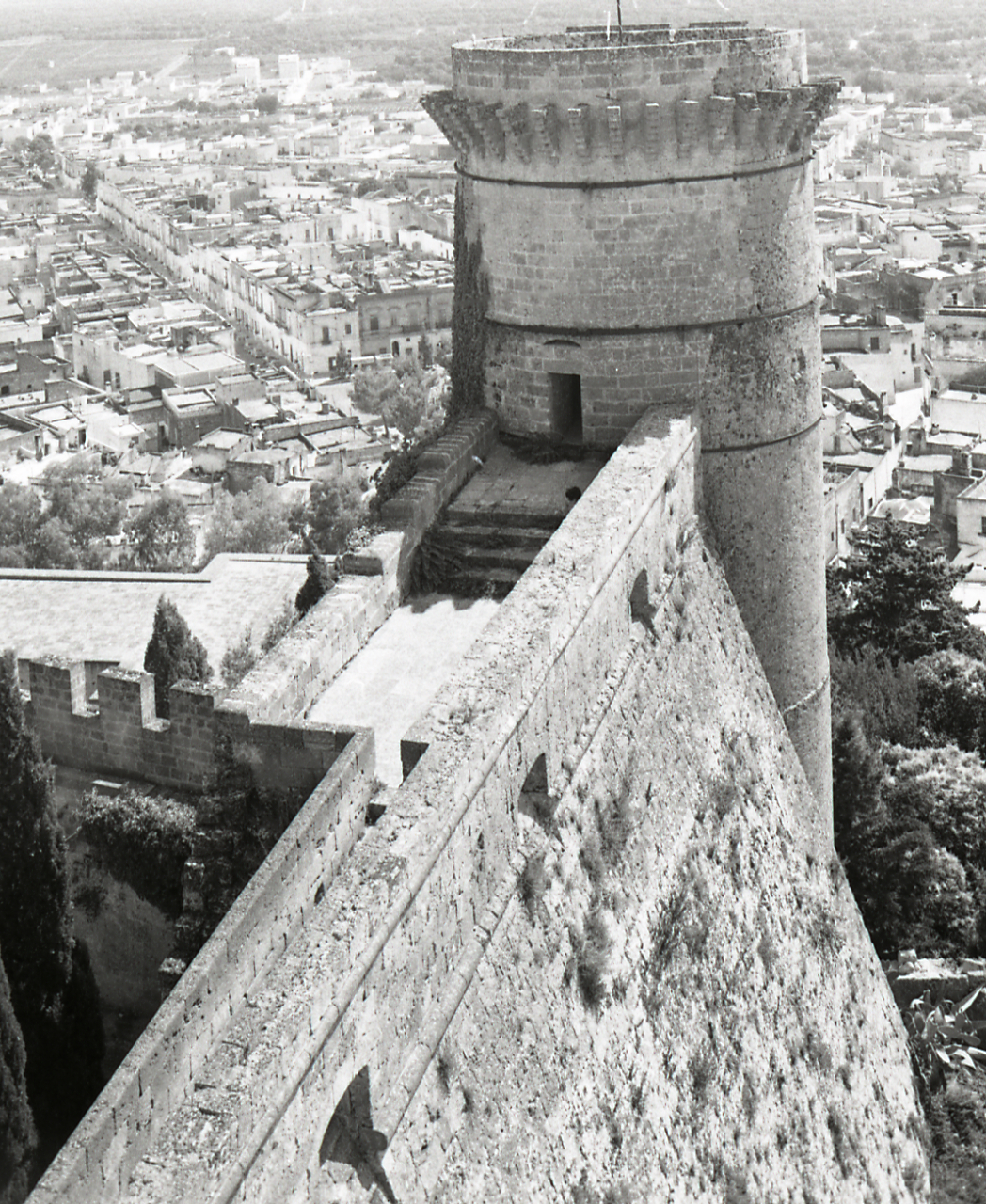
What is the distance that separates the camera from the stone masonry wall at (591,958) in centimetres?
774

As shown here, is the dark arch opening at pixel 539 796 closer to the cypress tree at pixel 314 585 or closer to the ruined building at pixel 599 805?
the ruined building at pixel 599 805

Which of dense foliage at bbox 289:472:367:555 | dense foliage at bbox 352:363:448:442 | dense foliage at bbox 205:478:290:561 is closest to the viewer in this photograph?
dense foliage at bbox 289:472:367:555

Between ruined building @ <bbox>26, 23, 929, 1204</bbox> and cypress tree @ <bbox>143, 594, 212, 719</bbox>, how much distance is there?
5970 millimetres

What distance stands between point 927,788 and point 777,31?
12590 mm

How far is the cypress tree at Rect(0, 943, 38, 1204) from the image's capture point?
10.1 metres

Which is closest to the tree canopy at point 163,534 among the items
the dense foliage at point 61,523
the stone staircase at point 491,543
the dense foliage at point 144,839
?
the dense foliage at point 61,523

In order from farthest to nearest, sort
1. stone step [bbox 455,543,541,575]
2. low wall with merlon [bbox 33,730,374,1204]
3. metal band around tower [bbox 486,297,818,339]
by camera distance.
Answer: metal band around tower [bbox 486,297,818,339]
stone step [bbox 455,543,541,575]
low wall with merlon [bbox 33,730,374,1204]

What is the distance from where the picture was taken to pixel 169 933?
38.1 ft

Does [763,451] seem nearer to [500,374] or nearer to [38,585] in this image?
[500,374]

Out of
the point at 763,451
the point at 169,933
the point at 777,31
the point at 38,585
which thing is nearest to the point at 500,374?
the point at 763,451

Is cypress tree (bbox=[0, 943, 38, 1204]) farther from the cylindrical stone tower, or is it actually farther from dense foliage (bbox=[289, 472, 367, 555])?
dense foliage (bbox=[289, 472, 367, 555])

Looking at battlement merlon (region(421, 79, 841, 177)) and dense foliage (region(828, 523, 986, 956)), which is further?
dense foliage (region(828, 523, 986, 956))

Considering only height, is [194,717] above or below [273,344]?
above

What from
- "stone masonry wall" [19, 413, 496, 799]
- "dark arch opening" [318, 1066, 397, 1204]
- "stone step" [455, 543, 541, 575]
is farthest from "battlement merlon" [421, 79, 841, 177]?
"dark arch opening" [318, 1066, 397, 1204]
